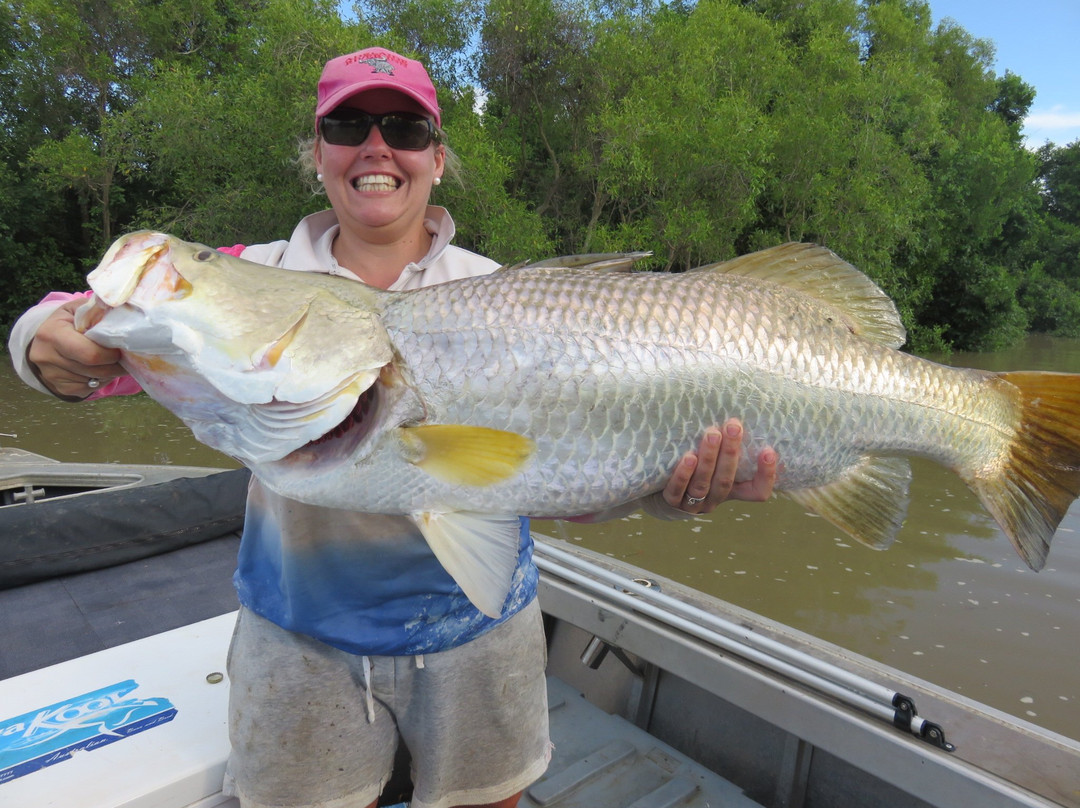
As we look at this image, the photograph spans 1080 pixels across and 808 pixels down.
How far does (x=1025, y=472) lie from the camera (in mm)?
1861

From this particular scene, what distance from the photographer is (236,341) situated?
1368 millimetres

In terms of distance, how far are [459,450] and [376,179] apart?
2.69ft

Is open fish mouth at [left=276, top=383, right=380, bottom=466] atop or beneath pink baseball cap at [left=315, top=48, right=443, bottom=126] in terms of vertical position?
beneath

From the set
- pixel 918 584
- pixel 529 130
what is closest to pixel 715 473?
pixel 918 584

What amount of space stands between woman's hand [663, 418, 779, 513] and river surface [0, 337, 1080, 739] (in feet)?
10.5

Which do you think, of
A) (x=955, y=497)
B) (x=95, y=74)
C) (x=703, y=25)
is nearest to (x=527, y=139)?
(x=703, y=25)

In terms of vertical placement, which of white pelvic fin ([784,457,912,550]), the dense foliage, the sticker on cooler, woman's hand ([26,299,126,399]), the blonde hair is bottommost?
the sticker on cooler

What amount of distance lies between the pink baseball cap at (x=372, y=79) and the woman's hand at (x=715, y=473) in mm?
1106

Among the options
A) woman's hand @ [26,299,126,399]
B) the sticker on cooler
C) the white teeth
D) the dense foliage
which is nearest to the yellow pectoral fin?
woman's hand @ [26,299,126,399]

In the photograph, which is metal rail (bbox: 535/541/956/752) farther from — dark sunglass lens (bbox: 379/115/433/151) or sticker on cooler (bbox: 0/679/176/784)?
dark sunglass lens (bbox: 379/115/433/151)

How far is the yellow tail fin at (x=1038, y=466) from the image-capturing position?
1821 millimetres

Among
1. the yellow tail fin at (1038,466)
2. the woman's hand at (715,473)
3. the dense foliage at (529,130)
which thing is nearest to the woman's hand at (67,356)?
the woman's hand at (715,473)

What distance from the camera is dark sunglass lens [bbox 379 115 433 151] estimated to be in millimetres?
1867

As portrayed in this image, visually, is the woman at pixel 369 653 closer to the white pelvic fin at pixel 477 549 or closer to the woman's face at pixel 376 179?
the woman's face at pixel 376 179
